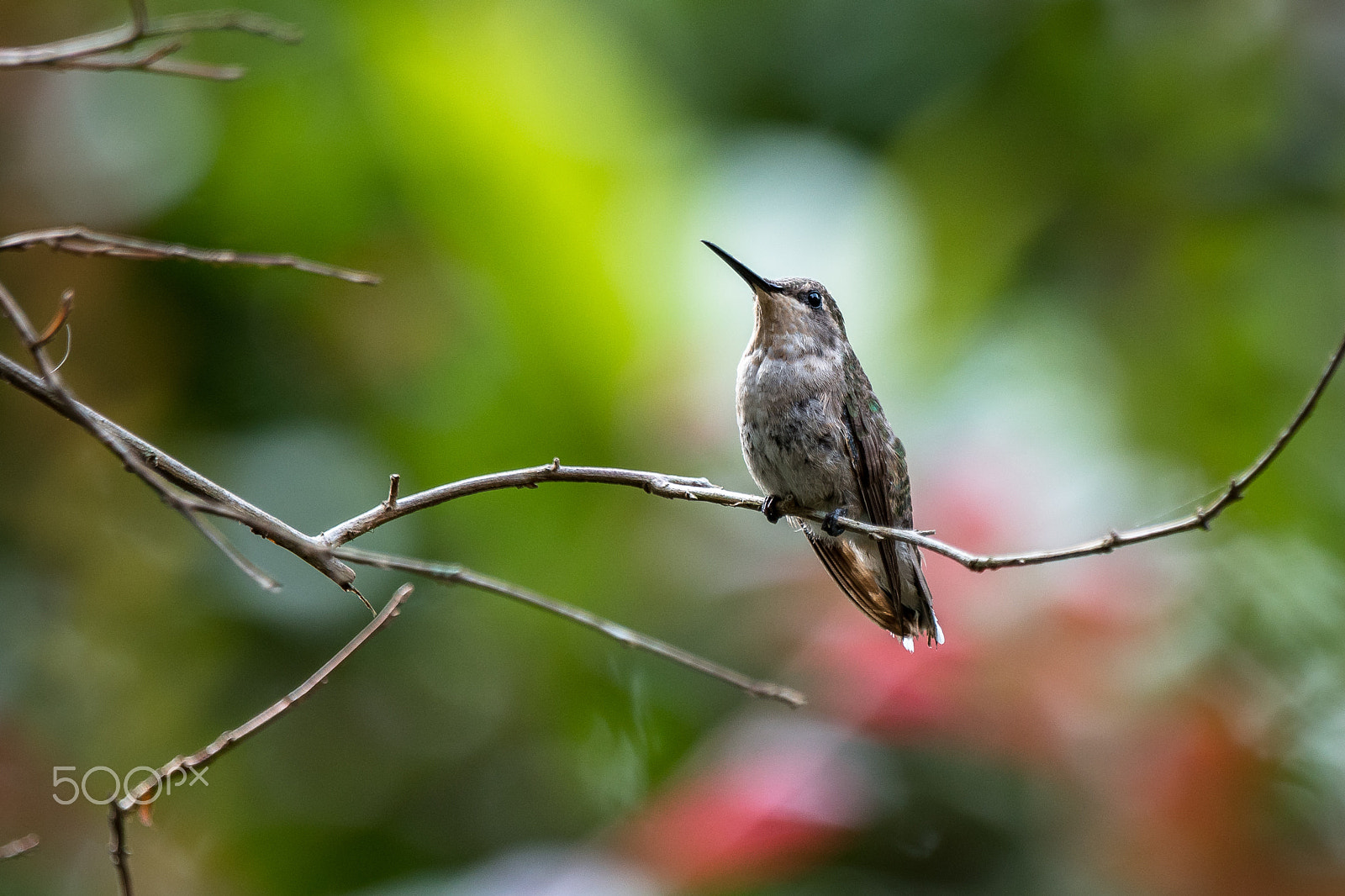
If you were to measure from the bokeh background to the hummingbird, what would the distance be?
898mm

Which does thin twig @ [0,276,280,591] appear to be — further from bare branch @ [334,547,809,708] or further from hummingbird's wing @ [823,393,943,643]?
hummingbird's wing @ [823,393,943,643]

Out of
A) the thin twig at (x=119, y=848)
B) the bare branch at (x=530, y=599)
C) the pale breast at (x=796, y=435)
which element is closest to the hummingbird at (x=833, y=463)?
the pale breast at (x=796, y=435)

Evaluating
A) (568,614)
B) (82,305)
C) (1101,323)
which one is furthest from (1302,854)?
(82,305)

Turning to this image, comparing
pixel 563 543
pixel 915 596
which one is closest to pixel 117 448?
pixel 915 596

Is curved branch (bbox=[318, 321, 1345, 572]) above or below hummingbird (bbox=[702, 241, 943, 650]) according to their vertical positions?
below

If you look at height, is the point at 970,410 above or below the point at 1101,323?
below

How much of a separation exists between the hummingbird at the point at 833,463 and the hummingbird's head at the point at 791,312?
0.6 inches

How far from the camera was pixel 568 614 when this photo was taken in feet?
3.80

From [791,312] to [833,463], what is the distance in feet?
1.39

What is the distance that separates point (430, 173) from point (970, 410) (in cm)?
218

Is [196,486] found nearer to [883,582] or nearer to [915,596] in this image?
[883,582]

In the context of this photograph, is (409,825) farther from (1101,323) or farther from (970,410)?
(1101,323)

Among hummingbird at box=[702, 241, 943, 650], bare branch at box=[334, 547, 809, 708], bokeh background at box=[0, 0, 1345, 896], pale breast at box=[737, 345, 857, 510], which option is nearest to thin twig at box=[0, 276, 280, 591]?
bare branch at box=[334, 547, 809, 708]

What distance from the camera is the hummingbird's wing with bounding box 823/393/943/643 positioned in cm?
229
